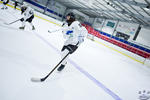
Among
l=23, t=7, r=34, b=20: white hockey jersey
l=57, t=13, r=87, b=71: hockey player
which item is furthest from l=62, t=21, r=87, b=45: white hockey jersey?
l=23, t=7, r=34, b=20: white hockey jersey

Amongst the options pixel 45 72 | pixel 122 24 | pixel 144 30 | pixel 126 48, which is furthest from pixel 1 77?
pixel 122 24

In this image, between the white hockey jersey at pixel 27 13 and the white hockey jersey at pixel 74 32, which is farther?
the white hockey jersey at pixel 27 13

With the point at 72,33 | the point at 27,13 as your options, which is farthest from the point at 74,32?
the point at 27,13

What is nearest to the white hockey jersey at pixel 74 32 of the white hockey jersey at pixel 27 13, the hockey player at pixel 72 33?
the hockey player at pixel 72 33

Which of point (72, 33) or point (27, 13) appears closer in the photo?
point (72, 33)

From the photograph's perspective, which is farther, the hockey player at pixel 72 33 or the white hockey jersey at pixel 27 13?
the white hockey jersey at pixel 27 13

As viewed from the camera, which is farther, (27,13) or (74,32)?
(27,13)

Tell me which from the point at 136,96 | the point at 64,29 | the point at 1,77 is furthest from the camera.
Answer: the point at 136,96

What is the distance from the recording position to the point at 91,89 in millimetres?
2342

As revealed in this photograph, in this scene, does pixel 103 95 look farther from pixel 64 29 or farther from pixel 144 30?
pixel 144 30

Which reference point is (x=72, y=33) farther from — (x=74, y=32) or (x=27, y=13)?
(x=27, y=13)

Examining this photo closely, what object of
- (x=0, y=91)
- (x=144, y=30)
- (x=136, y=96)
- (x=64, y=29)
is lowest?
(x=136, y=96)

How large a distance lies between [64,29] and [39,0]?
69.6ft

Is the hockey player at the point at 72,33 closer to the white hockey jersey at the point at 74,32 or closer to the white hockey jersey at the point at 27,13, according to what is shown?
the white hockey jersey at the point at 74,32
